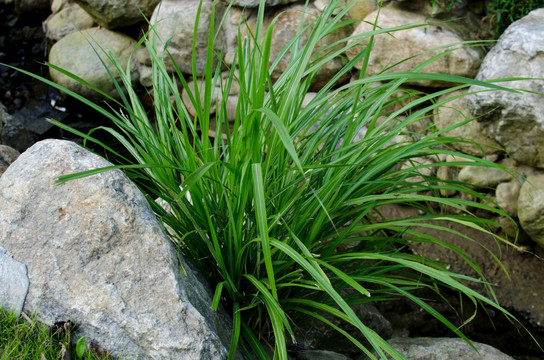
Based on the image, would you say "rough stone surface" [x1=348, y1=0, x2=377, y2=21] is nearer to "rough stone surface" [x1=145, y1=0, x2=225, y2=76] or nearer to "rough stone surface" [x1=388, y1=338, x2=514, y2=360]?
"rough stone surface" [x1=145, y1=0, x2=225, y2=76]

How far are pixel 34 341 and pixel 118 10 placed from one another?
4082mm

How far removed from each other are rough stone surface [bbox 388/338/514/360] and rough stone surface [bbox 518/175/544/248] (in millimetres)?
1177

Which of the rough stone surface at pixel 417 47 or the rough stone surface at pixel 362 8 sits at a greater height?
the rough stone surface at pixel 362 8

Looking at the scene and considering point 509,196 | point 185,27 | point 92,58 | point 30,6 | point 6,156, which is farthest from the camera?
point 30,6

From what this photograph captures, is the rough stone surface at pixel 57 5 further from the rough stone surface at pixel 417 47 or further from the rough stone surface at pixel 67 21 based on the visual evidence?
the rough stone surface at pixel 417 47

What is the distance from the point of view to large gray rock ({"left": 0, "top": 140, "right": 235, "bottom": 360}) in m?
1.44

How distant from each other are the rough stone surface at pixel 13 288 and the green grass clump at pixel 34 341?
0.02 metres

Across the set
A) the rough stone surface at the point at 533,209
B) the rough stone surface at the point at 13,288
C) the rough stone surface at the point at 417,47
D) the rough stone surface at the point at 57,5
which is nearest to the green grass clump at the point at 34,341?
the rough stone surface at the point at 13,288

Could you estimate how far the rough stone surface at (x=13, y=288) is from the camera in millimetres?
1486

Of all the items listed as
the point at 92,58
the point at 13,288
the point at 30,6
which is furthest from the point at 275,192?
the point at 30,6

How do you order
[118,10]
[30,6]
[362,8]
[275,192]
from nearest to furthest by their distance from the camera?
[275,192] → [362,8] → [118,10] → [30,6]

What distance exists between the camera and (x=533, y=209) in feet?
9.97

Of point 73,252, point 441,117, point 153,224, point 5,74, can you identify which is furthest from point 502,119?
point 5,74

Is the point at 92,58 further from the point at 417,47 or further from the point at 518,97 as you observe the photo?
the point at 518,97
